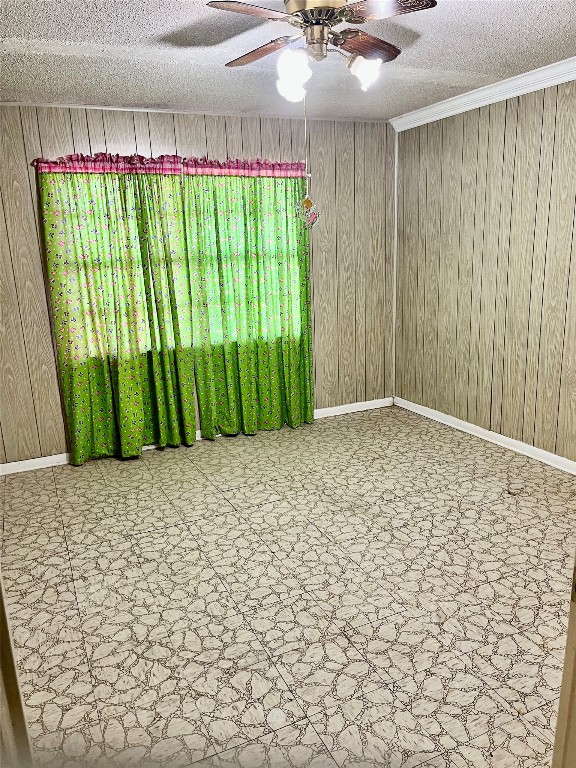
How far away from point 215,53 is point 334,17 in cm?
104

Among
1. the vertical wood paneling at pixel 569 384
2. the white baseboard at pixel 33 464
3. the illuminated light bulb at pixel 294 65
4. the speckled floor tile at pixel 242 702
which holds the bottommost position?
the speckled floor tile at pixel 242 702

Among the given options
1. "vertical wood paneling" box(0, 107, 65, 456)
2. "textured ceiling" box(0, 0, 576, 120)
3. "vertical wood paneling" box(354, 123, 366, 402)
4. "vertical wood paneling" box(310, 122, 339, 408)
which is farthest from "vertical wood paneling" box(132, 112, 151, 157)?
"vertical wood paneling" box(354, 123, 366, 402)

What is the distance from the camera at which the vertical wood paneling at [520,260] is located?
3.83 metres

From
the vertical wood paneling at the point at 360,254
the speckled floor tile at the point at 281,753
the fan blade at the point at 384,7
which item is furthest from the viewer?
the vertical wood paneling at the point at 360,254

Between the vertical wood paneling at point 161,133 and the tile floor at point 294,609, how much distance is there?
229 centimetres

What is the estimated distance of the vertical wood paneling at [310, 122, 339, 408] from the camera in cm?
484

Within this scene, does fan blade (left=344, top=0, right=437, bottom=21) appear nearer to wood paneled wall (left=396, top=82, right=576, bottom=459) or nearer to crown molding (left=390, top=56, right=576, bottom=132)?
crown molding (left=390, top=56, right=576, bottom=132)

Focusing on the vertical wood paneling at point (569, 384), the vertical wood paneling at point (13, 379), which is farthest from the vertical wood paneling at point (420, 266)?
the vertical wood paneling at point (13, 379)

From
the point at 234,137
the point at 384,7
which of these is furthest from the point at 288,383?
the point at 384,7

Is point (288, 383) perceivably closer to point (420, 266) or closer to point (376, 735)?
point (420, 266)

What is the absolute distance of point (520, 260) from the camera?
404cm

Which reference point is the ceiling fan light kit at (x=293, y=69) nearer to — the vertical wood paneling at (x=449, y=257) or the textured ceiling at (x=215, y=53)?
the textured ceiling at (x=215, y=53)

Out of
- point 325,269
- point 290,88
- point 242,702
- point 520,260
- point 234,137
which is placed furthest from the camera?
point 325,269

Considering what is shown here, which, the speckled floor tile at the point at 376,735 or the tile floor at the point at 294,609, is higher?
the tile floor at the point at 294,609
